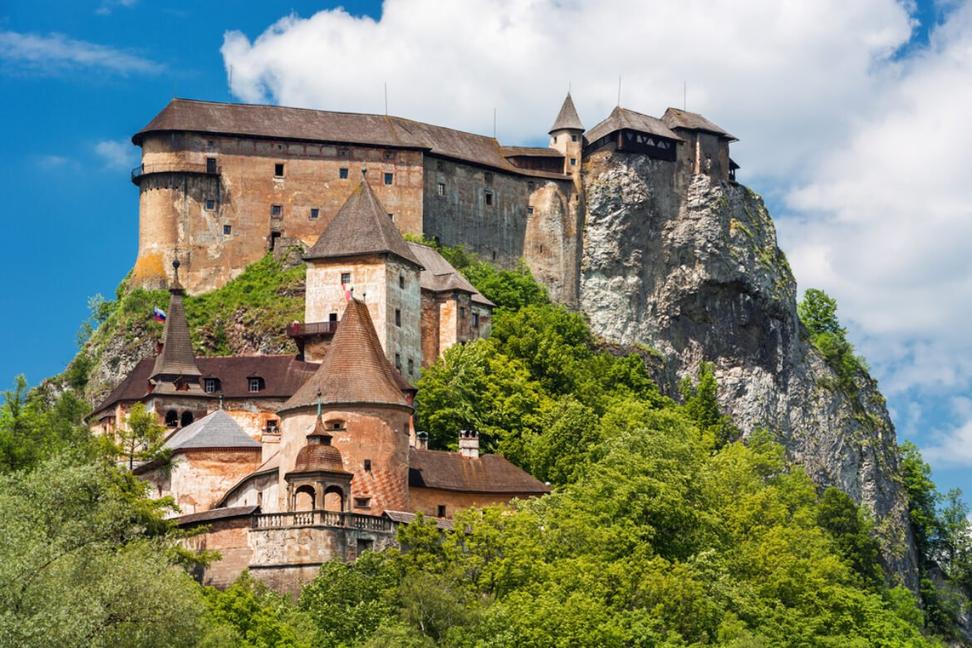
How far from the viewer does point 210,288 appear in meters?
106

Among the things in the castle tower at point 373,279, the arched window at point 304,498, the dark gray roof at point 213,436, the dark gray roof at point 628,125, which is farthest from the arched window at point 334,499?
the dark gray roof at point 628,125

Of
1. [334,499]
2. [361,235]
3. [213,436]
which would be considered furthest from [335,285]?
[334,499]

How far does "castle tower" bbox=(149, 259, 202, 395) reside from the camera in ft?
283

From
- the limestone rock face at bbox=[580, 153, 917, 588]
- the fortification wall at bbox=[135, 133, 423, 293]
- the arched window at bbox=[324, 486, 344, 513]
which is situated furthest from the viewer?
the limestone rock face at bbox=[580, 153, 917, 588]

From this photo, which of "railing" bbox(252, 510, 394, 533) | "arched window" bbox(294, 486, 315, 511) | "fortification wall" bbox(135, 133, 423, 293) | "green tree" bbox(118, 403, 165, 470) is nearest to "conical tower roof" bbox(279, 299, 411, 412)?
"arched window" bbox(294, 486, 315, 511)

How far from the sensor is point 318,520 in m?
68.2

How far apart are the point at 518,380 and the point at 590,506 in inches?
838

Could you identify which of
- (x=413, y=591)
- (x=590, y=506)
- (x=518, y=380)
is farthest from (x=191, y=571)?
(x=518, y=380)

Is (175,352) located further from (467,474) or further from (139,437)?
(467,474)

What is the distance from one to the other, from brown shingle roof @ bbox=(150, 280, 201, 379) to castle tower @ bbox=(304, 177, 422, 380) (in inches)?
229

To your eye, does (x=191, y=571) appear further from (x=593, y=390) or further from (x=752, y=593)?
(x=593, y=390)

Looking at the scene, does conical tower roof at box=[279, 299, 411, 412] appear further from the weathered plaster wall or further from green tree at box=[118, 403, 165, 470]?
green tree at box=[118, 403, 165, 470]

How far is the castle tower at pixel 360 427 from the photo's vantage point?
237ft

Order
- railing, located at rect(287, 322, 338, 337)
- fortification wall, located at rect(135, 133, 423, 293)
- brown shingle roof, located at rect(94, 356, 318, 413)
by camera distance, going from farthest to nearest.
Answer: fortification wall, located at rect(135, 133, 423, 293) → railing, located at rect(287, 322, 338, 337) → brown shingle roof, located at rect(94, 356, 318, 413)
